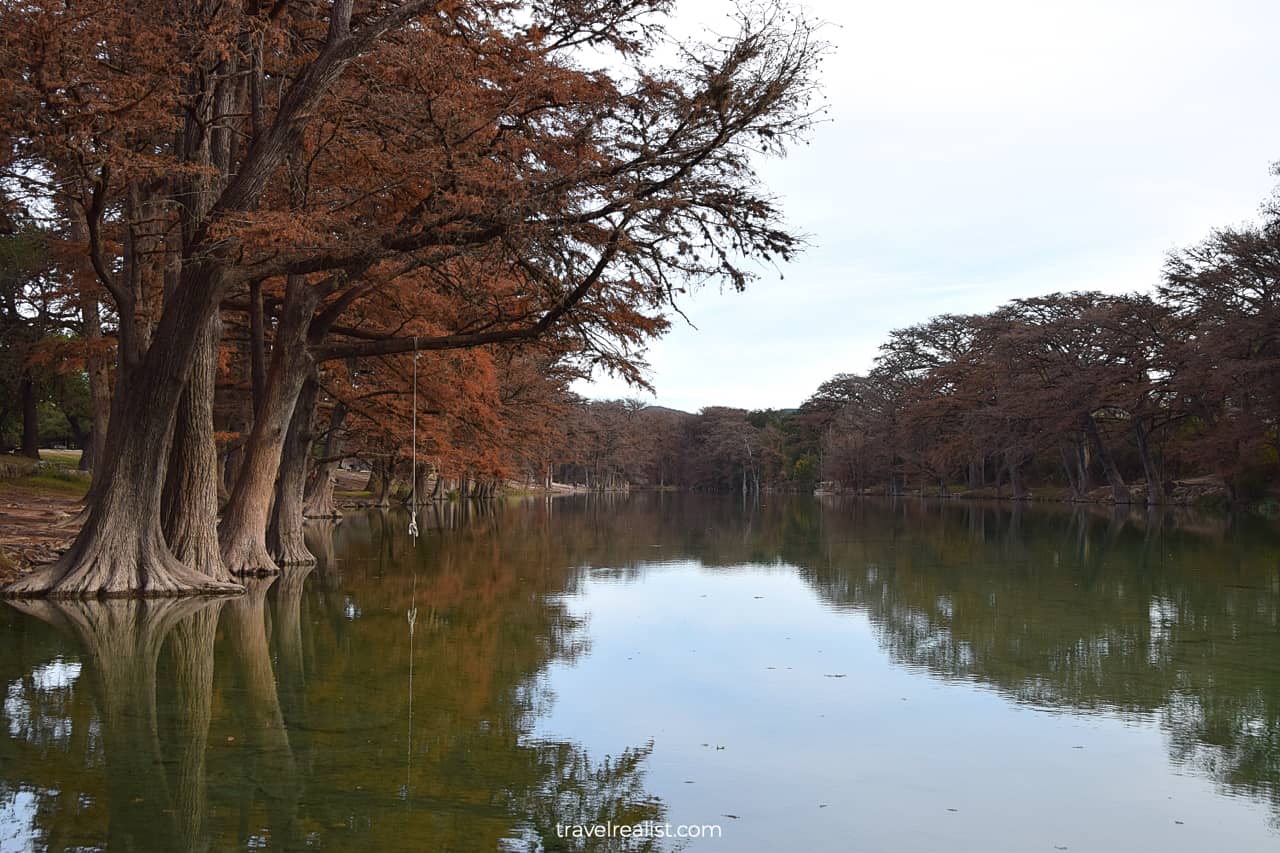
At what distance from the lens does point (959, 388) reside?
66.2 meters

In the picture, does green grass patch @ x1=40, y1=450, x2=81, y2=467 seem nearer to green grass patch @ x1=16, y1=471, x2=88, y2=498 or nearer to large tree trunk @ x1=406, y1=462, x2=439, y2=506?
green grass patch @ x1=16, y1=471, x2=88, y2=498

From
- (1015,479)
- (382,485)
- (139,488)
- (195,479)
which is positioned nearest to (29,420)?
(382,485)

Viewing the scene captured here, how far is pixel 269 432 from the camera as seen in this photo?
1587 centimetres

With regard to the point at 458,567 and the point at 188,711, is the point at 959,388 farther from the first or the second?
the point at 188,711

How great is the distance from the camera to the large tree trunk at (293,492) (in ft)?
60.6

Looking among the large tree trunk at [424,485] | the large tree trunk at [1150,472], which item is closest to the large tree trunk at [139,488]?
the large tree trunk at [424,485]

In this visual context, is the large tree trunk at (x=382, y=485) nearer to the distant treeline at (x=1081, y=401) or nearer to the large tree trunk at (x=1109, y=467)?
the distant treeline at (x=1081, y=401)

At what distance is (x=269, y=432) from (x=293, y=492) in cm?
327

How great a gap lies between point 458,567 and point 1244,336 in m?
33.4

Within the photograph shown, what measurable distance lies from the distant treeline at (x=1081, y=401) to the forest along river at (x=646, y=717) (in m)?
29.1

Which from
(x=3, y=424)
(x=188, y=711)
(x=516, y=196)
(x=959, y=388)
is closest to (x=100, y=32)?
(x=516, y=196)

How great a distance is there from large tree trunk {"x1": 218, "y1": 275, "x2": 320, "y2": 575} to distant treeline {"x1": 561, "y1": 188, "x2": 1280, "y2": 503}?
34.1 meters

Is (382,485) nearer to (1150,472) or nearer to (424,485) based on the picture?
(424,485)

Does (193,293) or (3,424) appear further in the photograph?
(3,424)
